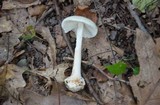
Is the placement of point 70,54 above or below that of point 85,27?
below

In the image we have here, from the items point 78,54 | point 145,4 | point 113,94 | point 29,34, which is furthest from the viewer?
point 29,34

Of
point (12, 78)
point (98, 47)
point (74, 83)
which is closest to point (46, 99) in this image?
point (74, 83)

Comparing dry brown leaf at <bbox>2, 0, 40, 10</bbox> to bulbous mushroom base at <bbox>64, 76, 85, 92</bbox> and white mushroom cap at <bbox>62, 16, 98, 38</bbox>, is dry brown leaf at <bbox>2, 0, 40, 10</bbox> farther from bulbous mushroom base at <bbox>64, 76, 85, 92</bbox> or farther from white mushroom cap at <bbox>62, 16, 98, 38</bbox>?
bulbous mushroom base at <bbox>64, 76, 85, 92</bbox>

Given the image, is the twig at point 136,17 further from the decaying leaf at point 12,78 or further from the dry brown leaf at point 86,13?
the decaying leaf at point 12,78

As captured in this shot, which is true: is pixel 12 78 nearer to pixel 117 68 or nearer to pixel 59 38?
pixel 59 38

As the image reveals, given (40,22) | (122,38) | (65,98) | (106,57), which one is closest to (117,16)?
(122,38)

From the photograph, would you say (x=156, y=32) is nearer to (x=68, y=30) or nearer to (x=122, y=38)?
(x=122, y=38)

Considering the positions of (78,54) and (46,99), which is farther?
(78,54)

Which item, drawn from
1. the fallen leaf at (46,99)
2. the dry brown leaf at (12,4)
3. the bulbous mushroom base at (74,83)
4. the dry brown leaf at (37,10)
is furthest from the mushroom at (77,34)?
the dry brown leaf at (12,4)
